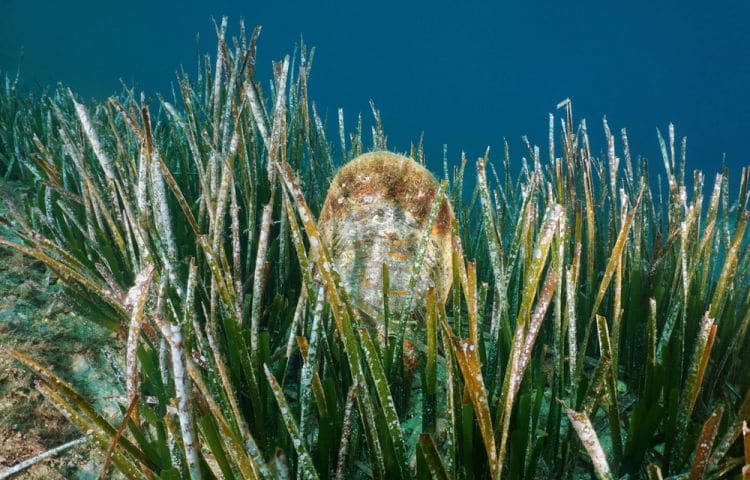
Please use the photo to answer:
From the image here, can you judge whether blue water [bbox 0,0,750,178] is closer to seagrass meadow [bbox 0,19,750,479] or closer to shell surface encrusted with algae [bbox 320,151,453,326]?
shell surface encrusted with algae [bbox 320,151,453,326]

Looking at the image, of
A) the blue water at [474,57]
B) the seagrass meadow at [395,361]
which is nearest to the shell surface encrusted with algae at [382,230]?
the seagrass meadow at [395,361]

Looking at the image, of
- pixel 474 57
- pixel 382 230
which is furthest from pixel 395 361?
pixel 474 57

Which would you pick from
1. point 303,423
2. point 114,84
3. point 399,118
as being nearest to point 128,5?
point 114,84

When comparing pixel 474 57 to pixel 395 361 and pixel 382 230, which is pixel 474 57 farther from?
pixel 395 361

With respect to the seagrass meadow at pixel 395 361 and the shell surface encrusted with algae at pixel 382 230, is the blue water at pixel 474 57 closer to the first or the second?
the shell surface encrusted with algae at pixel 382 230

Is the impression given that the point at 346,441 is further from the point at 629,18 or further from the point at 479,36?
the point at 479,36

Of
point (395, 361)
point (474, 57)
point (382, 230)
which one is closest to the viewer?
point (395, 361)
